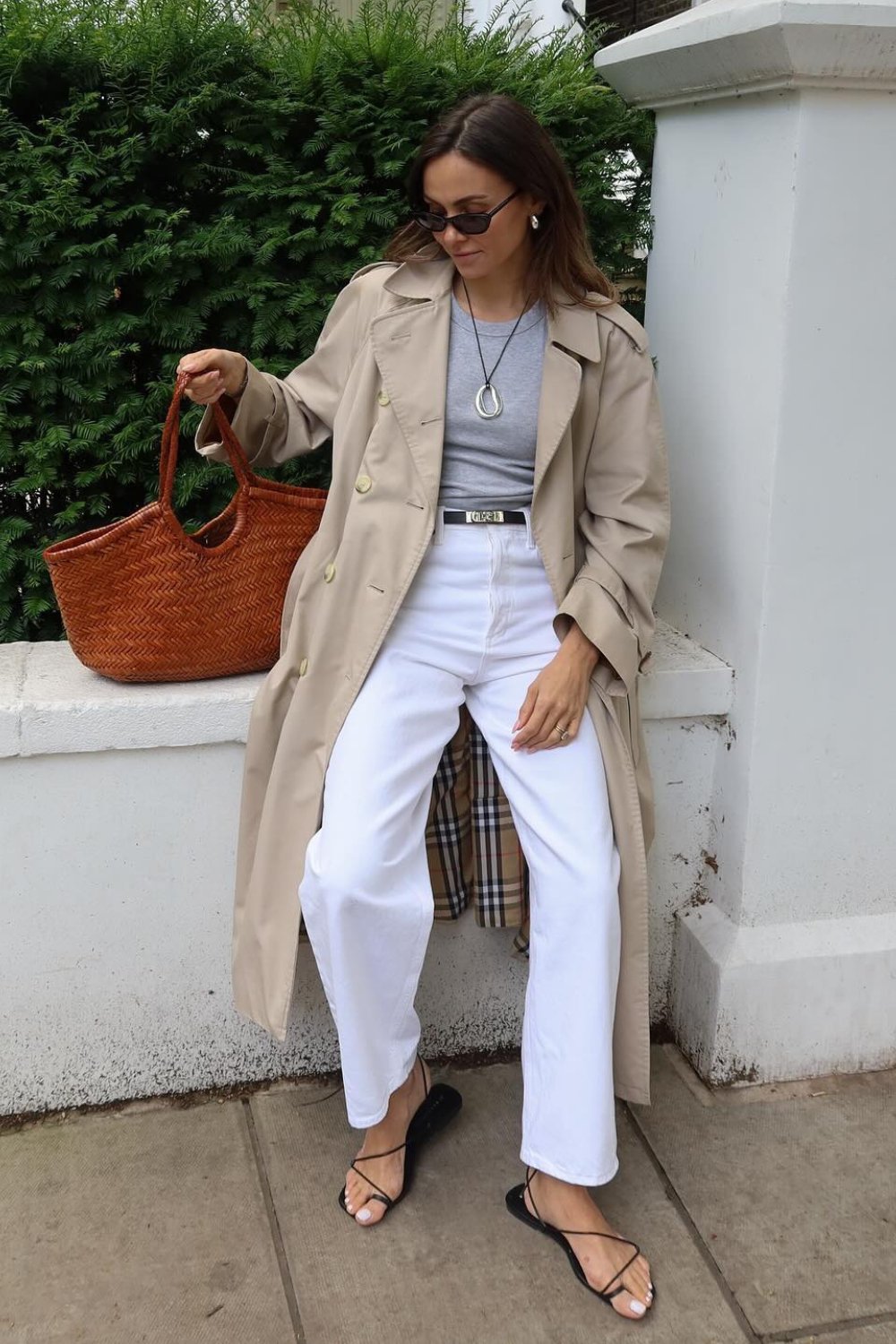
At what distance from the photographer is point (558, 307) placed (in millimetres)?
2426

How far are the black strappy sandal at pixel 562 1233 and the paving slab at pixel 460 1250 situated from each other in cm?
1

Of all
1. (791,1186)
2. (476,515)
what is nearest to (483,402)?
(476,515)

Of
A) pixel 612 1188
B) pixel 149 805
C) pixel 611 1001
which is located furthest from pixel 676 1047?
pixel 149 805

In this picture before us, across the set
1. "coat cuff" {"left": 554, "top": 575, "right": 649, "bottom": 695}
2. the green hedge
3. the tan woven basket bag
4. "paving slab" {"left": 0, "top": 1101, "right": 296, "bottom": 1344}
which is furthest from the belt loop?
"paving slab" {"left": 0, "top": 1101, "right": 296, "bottom": 1344}

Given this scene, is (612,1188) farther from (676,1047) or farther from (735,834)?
(735,834)

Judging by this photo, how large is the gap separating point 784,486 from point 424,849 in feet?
3.24

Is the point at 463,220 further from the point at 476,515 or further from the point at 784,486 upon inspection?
the point at 784,486

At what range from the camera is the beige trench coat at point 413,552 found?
2.36 meters

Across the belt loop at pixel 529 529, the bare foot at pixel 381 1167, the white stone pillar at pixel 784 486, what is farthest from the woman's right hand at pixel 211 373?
the bare foot at pixel 381 1167

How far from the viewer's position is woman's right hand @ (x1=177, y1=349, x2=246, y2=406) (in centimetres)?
238

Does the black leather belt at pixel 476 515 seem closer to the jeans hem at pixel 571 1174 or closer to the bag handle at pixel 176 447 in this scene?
the bag handle at pixel 176 447

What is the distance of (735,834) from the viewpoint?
282 cm

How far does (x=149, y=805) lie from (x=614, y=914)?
0.93 metres

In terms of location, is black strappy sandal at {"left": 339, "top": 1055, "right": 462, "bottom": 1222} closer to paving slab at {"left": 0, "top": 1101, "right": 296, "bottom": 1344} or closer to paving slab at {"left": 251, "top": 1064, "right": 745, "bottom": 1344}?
paving slab at {"left": 251, "top": 1064, "right": 745, "bottom": 1344}
